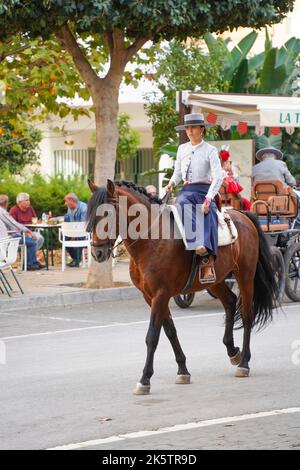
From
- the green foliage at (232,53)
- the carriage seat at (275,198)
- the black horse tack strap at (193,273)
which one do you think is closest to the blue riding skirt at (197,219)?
the black horse tack strap at (193,273)

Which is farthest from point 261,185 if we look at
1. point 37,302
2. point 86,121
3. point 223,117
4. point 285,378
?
point 86,121

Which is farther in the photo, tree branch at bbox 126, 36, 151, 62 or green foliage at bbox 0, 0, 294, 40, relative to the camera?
tree branch at bbox 126, 36, 151, 62

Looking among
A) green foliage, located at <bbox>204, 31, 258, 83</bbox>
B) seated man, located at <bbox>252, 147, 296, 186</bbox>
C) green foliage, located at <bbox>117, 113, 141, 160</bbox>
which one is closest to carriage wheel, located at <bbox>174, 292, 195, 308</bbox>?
seated man, located at <bbox>252, 147, 296, 186</bbox>

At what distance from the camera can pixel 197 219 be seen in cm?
988

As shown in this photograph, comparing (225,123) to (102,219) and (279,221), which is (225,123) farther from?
(102,219)

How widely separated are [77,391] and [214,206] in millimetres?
2268

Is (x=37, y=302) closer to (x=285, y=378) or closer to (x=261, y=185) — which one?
(x=261, y=185)

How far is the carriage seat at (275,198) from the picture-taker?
1567 centimetres

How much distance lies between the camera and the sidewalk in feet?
53.4

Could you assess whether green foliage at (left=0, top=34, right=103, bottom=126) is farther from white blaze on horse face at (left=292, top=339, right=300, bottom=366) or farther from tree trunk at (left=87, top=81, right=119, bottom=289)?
white blaze on horse face at (left=292, top=339, right=300, bottom=366)

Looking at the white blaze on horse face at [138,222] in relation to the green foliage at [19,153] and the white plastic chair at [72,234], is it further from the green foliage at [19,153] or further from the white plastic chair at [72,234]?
the green foliage at [19,153]

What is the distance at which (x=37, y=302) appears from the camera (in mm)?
16359

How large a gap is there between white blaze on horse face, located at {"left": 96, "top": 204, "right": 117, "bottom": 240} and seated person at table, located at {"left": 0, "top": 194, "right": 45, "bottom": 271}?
997 centimetres

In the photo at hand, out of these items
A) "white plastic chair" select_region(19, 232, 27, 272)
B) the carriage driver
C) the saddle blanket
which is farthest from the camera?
"white plastic chair" select_region(19, 232, 27, 272)
